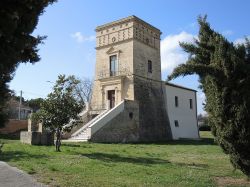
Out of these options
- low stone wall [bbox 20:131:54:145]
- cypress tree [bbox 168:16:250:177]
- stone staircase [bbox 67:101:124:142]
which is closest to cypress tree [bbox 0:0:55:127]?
cypress tree [bbox 168:16:250:177]

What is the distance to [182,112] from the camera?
4188 centimetres

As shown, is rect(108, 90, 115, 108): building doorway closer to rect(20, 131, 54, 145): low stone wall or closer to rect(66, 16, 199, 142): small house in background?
rect(66, 16, 199, 142): small house in background

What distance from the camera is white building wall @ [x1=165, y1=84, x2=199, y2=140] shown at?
3934cm

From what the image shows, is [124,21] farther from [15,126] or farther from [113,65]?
[15,126]

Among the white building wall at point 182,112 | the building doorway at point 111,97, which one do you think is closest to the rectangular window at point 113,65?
the building doorway at point 111,97

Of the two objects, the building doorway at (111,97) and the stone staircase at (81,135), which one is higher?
the building doorway at (111,97)

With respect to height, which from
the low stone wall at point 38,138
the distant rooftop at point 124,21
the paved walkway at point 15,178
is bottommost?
the paved walkway at point 15,178

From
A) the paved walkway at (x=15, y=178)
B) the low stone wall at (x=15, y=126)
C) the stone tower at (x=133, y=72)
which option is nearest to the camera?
the paved walkway at (x=15, y=178)

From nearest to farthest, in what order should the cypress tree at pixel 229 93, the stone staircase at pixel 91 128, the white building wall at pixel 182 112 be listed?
1. the cypress tree at pixel 229 93
2. the stone staircase at pixel 91 128
3. the white building wall at pixel 182 112

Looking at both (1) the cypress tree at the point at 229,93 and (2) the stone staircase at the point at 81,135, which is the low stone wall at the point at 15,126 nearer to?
(2) the stone staircase at the point at 81,135

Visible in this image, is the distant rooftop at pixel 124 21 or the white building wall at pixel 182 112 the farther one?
the white building wall at pixel 182 112

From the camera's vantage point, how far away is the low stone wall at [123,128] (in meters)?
27.8

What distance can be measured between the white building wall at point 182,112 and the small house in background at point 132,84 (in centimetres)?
23

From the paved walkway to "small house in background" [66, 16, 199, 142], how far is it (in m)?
19.1
